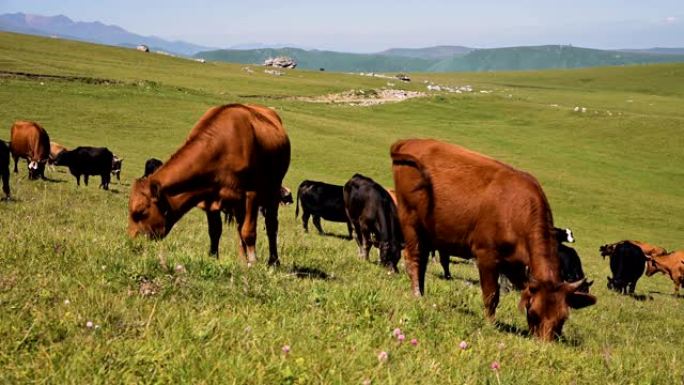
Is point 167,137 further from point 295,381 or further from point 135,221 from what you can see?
point 295,381

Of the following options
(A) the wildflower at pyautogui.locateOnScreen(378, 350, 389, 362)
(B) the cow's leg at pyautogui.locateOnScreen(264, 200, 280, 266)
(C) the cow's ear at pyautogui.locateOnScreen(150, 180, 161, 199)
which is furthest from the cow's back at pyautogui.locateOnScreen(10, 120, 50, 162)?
(A) the wildflower at pyautogui.locateOnScreen(378, 350, 389, 362)

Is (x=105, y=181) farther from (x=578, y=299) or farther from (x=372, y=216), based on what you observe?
(x=578, y=299)

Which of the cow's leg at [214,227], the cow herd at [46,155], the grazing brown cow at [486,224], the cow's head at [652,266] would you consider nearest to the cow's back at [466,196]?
the grazing brown cow at [486,224]

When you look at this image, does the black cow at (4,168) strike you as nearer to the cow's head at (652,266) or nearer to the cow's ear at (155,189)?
the cow's ear at (155,189)

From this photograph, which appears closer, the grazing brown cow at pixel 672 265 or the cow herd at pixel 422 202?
the cow herd at pixel 422 202

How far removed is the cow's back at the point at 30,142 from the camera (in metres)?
25.9

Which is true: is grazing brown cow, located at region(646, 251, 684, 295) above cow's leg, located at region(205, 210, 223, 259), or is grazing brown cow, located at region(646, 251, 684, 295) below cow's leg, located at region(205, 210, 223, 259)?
below

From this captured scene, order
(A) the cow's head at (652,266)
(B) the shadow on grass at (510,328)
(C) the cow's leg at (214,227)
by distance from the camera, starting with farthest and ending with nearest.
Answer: (A) the cow's head at (652,266), (C) the cow's leg at (214,227), (B) the shadow on grass at (510,328)

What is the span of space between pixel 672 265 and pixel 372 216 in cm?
1422

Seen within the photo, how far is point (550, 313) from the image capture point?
742 centimetres

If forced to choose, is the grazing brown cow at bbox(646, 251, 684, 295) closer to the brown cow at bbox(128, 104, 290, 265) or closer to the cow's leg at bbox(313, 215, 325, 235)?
the cow's leg at bbox(313, 215, 325, 235)

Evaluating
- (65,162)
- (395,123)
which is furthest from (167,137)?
(395,123)

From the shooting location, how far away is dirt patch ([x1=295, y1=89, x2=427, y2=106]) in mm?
77188

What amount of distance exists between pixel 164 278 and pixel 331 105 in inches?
2648
